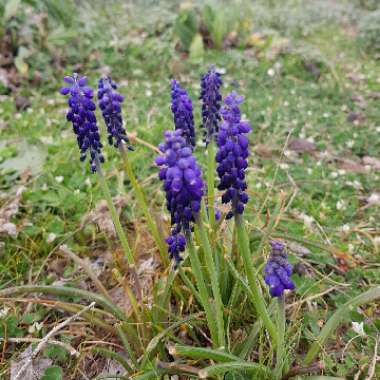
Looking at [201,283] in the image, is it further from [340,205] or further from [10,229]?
[340,205]

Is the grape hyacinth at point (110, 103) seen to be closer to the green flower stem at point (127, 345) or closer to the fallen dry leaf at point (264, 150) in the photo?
the green flower stem at point (127, 345)

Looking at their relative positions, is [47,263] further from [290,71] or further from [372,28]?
[372,28]

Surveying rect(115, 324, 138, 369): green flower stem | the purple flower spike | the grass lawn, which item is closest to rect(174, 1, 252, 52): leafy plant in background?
the grass lawn

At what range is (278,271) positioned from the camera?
209 centimetres

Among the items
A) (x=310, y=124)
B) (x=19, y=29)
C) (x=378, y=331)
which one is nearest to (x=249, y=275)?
(x=378, y=331)

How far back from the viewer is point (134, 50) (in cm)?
813

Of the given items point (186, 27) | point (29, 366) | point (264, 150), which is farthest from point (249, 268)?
point (186, 27)

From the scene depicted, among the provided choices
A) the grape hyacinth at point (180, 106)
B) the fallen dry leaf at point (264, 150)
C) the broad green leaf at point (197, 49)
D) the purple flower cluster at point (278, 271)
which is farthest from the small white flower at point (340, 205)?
the broad green leaf at point (197, 49)

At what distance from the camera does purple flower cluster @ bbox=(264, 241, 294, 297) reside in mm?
2090

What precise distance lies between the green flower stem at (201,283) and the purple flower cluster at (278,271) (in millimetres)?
348

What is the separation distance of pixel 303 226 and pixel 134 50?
5.36 m

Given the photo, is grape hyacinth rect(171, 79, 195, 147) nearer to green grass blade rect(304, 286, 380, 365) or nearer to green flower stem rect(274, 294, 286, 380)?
green flower stem rect(274, 294, 286, 380)

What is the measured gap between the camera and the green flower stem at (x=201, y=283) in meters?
2.18

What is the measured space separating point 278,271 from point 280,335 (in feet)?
1.31
